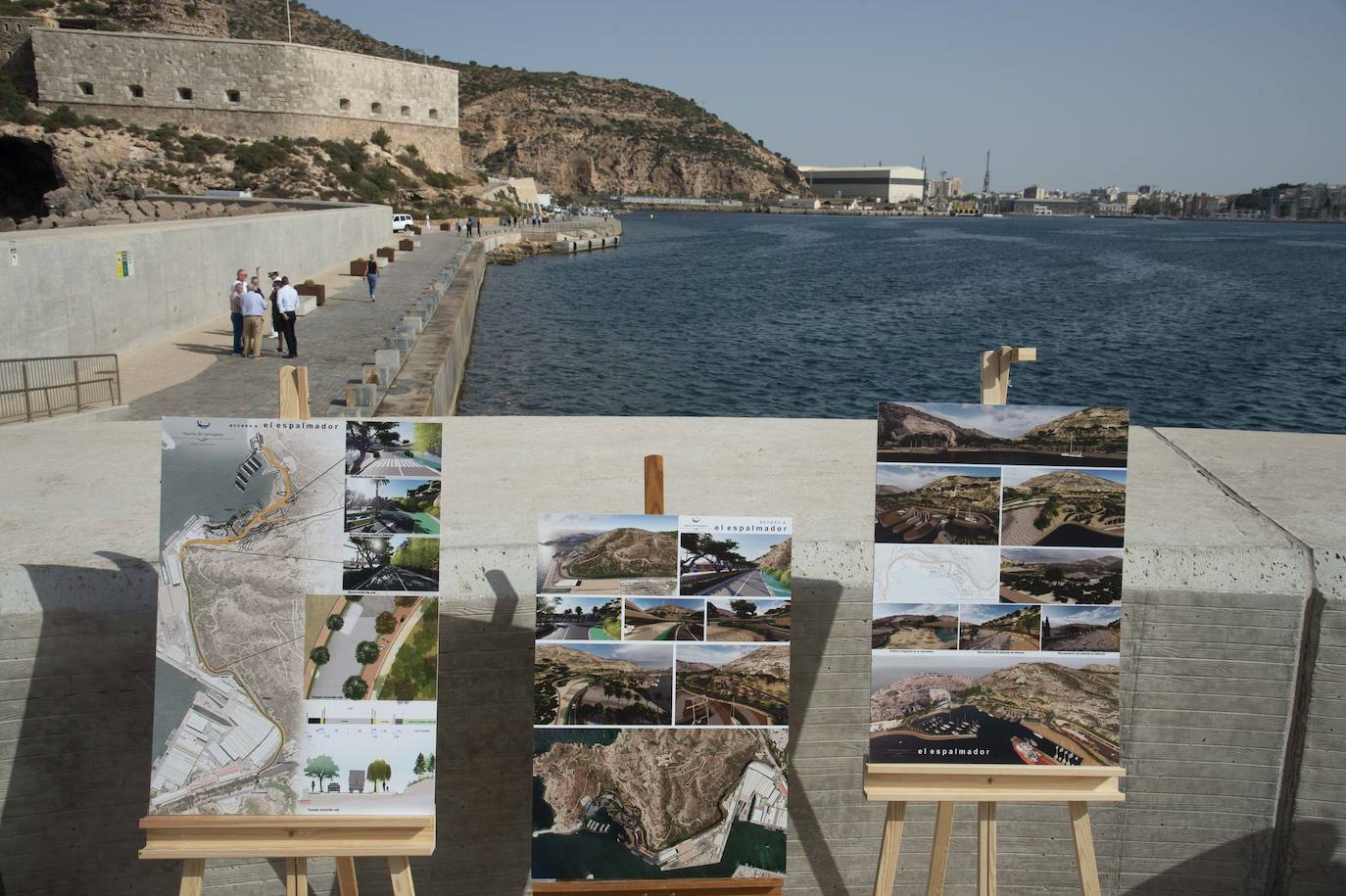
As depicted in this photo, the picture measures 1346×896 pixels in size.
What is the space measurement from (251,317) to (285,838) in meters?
15.0

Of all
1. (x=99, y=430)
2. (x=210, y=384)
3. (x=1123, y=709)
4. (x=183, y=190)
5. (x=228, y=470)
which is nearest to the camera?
(x=228, y=470)

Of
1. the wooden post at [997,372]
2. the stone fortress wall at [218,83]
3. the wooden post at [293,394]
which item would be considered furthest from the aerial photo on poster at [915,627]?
the stone fortress wall at [218,83]

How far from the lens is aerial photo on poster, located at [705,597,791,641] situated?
387cm

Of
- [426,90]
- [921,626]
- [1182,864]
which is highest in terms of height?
[426,90]

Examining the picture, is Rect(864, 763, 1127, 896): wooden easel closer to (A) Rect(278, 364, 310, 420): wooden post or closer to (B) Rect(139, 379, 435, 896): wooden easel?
(B) Rect(139, 379, 435, 896): wooden easel

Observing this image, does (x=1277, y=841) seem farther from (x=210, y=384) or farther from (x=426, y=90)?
(x=426, y=90)

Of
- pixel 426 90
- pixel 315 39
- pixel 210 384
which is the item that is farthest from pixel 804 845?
pixel 315 39

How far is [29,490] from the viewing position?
5523mm

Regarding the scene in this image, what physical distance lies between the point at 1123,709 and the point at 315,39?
383 feet

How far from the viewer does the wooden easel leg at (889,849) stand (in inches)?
154

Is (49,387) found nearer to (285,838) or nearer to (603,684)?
(285,838)

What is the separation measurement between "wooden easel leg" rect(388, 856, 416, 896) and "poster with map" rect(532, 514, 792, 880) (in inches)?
17.1

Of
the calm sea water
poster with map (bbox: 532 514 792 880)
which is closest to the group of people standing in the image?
the calm sea water

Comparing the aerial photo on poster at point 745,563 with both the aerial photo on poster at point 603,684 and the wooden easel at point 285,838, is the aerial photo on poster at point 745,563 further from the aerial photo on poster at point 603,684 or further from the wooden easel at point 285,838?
the wooden easel at point 285,838
